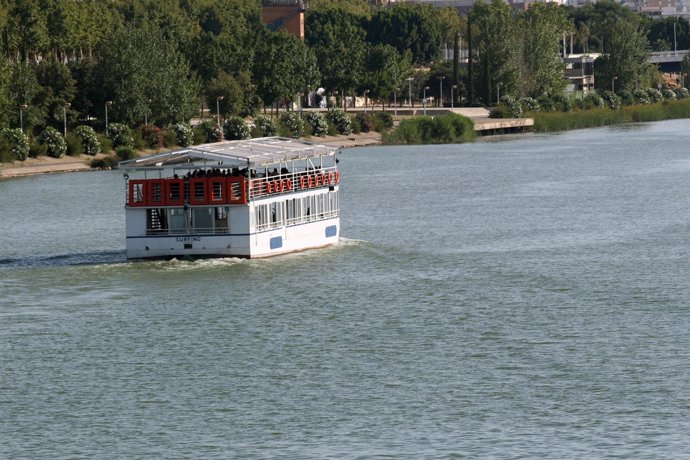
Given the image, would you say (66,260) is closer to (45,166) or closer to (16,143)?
(45,166)

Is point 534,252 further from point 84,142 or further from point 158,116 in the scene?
point 158,116

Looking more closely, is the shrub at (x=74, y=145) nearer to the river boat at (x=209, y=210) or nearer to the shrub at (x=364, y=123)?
the shrub at (x=364, y=123)

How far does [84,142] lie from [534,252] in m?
67.7

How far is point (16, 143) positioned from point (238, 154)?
60.1 m

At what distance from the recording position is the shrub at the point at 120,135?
13288 centimetres

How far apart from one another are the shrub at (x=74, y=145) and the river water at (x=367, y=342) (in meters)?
43.1

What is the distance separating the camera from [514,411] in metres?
41.2

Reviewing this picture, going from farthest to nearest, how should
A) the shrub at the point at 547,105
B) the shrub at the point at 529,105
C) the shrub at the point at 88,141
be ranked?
the shrub at the point at 547,105 → the shrub at the point at 529,105 → the shrub at the point at 88,141

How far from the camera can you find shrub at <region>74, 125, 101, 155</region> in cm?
12938

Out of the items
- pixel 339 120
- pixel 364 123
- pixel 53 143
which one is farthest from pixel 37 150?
pixel 364 123

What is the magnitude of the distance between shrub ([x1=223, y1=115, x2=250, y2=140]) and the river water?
5958 centimetres

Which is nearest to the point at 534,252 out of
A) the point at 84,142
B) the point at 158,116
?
the point at 84,142

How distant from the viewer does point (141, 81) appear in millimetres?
143875

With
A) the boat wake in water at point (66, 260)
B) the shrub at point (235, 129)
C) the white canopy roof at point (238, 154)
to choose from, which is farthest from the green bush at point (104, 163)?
the boat wake in water at point (66, 260)
